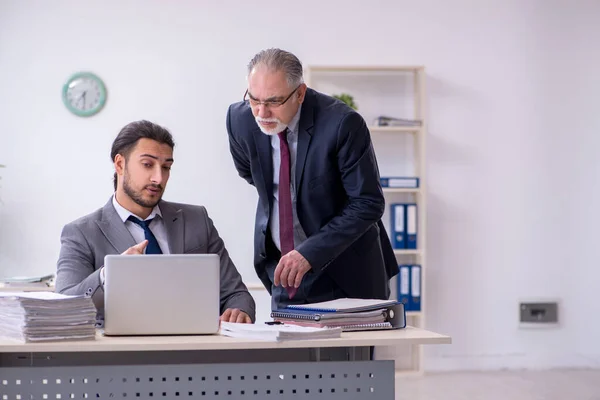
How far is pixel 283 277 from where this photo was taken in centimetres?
242

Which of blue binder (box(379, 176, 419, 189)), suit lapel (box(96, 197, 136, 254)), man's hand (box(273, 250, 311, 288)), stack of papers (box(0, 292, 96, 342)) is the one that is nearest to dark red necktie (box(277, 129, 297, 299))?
man's hand (box(273, 250, 311, 288))

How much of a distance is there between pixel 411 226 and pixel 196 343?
345 cm

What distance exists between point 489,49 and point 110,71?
95.5 inches

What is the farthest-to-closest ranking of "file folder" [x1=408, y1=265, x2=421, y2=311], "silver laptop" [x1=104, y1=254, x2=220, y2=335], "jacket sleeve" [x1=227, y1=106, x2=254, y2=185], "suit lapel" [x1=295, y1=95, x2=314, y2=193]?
"file folder" [x1=408, y1=265, x2=421, y2=311] < "jacket sleeve" [x1=227, y1=106, x2=254, y2=185] < "suit lapel" [x1=295, y1=95, x2=314, y2=193] < "silver laptop" [x1=104, y1=254, x2=220, y2=335]

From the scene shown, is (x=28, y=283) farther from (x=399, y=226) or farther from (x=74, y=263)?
(x=399, y=226)

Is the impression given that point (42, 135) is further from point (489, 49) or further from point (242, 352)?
point (242, 352)

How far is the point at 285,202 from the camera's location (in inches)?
105

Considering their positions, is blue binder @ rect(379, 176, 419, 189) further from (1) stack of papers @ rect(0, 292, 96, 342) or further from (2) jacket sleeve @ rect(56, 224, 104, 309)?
(1) stack of papers @ rect(0, 292, 96, 342)

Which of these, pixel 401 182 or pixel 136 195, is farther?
pixel 401 182

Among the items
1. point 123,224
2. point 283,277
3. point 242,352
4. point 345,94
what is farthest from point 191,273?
point 345,94

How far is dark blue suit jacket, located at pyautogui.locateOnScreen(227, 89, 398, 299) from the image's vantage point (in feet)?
8.46

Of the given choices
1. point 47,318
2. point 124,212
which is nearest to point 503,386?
point 124,212

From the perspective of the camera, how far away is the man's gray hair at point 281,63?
2453 mm

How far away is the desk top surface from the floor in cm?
261
